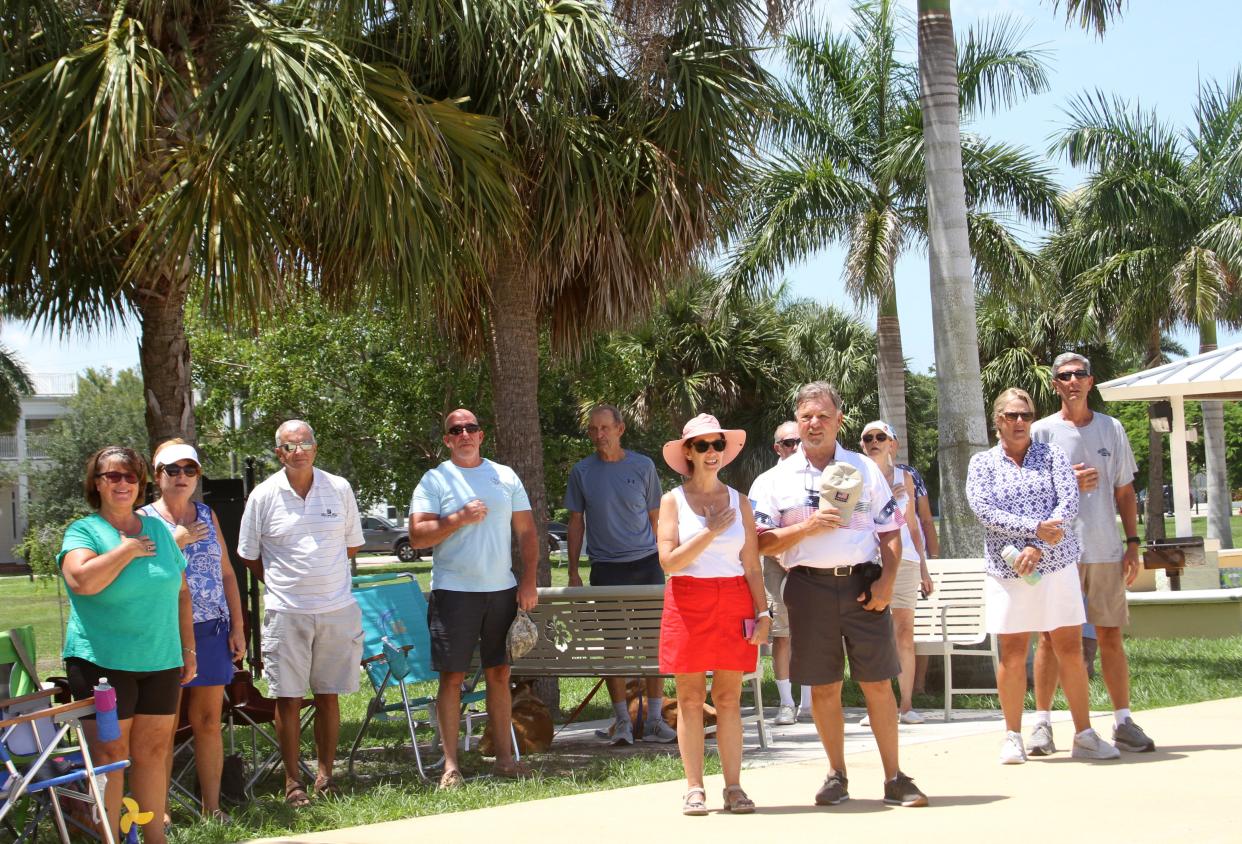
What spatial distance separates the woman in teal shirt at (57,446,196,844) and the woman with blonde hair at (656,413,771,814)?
2062mm

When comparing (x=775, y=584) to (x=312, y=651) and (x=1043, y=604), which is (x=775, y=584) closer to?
(x=1043, y=604)

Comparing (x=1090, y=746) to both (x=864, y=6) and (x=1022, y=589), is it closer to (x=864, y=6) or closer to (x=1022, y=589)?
(x=1022, y=589)

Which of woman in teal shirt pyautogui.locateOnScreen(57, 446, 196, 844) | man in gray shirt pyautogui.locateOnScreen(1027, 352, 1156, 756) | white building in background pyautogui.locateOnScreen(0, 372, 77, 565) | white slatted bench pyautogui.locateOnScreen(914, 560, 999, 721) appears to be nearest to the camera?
woman in teal shirt pyautogui.locateOnScreen(57, 446, 196, 844)

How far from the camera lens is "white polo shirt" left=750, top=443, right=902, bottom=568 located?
5.74m

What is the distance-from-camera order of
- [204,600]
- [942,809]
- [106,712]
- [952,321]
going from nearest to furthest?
[106,712], [942,809], [204,600], [952,321]

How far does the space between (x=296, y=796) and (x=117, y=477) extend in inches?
74.9

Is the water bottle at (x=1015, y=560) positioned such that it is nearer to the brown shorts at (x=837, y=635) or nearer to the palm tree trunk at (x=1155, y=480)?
the brown shorts at (x=837, y=635)

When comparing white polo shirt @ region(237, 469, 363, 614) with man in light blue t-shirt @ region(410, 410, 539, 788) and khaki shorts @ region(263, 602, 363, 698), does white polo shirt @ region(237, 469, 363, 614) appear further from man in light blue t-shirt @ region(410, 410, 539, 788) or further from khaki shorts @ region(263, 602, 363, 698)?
man in light blue t-shirt @ region(410, 410, 539, 788)

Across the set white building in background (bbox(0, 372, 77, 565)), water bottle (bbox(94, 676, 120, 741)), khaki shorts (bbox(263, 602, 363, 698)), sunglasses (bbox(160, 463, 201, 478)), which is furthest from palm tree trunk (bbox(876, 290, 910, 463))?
white building in background (bbox(0, 372, 77, 565))

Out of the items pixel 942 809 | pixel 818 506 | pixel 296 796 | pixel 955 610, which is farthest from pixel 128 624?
pixel 955 610

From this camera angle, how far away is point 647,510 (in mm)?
8312

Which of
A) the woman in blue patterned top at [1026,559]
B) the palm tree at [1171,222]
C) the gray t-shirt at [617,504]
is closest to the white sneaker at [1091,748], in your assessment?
the woman in blue patterned top at [1026,559]

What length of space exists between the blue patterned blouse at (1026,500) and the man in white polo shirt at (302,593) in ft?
10.3

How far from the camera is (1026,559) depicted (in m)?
6.36
